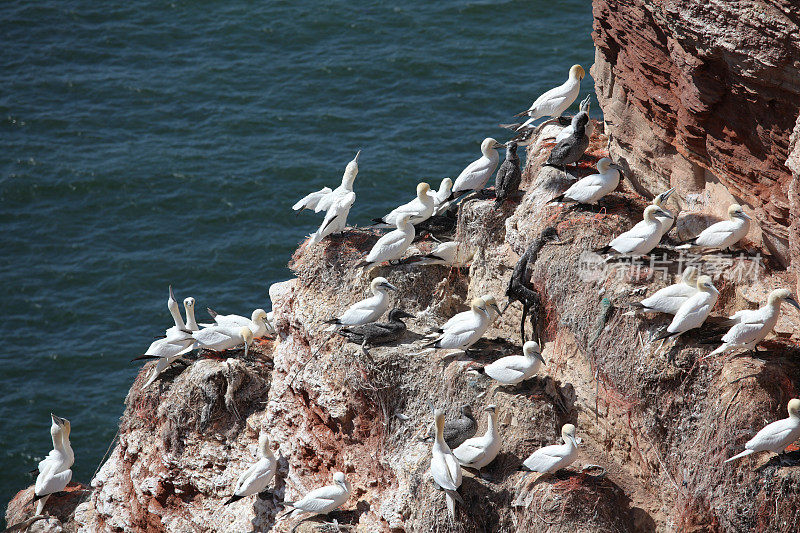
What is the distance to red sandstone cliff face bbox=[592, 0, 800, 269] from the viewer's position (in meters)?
10.3

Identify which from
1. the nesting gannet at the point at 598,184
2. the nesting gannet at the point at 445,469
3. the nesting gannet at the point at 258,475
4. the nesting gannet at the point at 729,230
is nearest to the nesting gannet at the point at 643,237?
the nesting gannet at the point at 729,230

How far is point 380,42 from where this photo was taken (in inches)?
1373

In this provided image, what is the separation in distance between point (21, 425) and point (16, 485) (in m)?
1.93

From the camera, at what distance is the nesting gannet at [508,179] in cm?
1452

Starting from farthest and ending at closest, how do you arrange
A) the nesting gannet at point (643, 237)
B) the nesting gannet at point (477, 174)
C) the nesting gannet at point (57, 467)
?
the nesting gannet at point (57, 467) < the nesting gannet at point (477, 174) < the nesting gannet at point (643, 237)

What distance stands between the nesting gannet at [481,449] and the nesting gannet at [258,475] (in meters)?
4.22

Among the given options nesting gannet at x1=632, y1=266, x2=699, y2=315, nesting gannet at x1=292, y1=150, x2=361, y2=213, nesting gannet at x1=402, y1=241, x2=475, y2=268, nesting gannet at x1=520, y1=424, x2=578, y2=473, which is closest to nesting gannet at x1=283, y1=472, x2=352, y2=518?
nesting gannet at x1=520, y1=424, x2=578, y2=473

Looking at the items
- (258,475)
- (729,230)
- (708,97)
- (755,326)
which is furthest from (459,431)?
(708,97)

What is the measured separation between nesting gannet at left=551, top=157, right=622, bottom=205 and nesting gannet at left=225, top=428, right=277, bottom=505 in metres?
6.67

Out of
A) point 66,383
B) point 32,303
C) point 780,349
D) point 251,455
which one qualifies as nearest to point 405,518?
point 251,455

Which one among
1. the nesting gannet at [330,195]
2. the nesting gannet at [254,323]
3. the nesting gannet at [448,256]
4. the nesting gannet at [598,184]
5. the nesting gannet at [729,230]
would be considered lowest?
the nesting gannet at [254,323]

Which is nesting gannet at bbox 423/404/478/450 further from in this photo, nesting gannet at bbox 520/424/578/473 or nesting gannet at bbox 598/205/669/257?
nesting gannet at bbox 598/205/669/257

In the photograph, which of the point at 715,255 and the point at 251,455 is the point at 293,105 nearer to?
A: the point at 251,455

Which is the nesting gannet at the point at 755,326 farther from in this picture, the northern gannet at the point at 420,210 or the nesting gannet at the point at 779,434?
the northern gannet at the point at 420,210
